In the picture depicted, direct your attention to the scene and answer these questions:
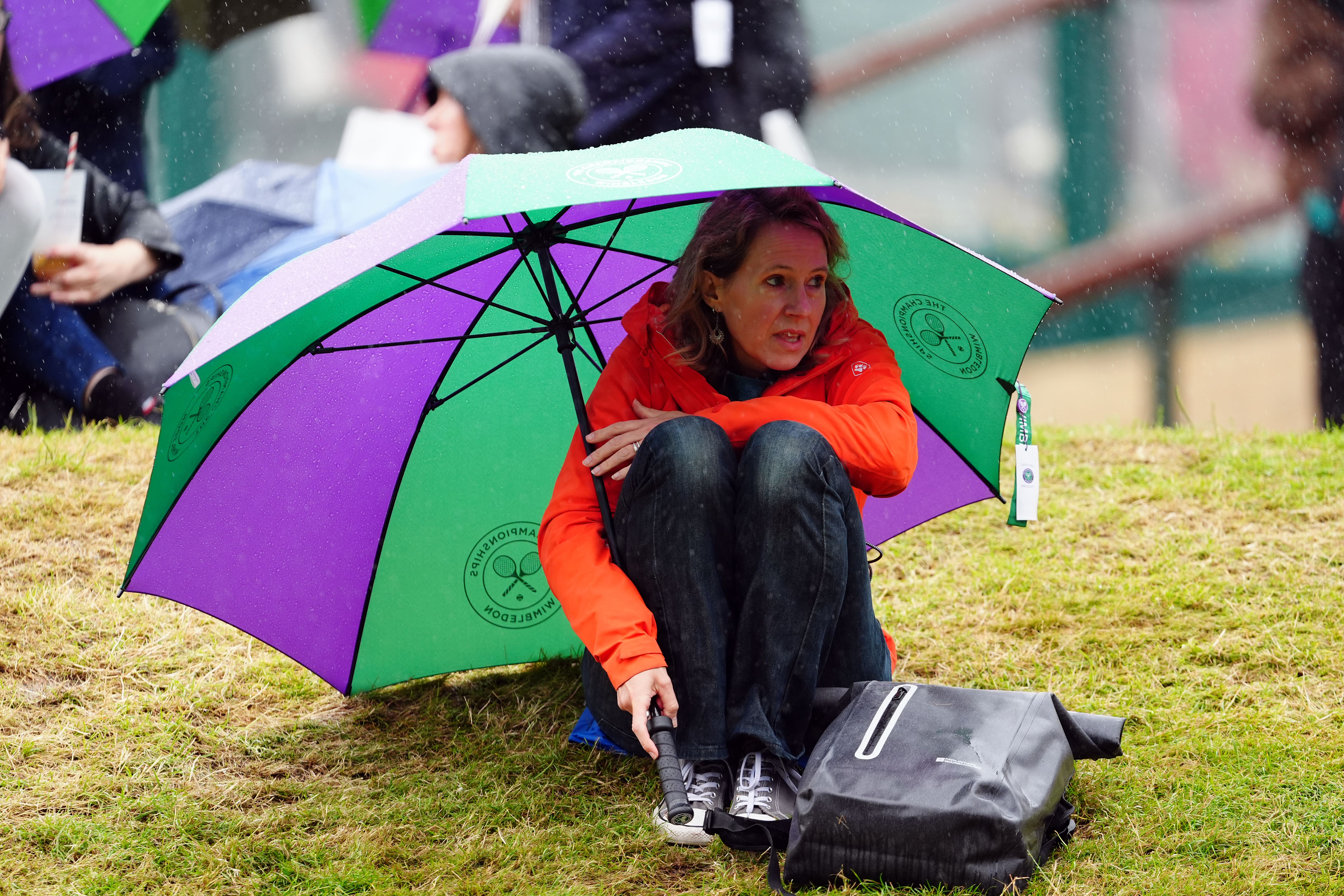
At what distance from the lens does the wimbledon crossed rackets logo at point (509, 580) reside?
3.14m

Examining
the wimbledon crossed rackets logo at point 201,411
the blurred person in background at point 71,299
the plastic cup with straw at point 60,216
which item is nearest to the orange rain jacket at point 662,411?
the wimbledon crossed rackets logo at point 201,411

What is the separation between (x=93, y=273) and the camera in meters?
5.90

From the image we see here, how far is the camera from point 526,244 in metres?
2.71

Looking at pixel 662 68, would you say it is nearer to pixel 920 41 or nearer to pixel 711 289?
pixel 920 41

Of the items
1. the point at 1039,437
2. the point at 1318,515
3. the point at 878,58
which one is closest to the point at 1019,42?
the point at 878,58

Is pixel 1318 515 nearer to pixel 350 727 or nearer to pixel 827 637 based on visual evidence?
pixel 827 637

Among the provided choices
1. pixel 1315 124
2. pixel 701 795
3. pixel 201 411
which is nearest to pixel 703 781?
pixel 701 795

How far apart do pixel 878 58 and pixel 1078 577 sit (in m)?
4.41

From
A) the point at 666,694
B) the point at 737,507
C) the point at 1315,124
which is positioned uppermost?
the point at 1315,124

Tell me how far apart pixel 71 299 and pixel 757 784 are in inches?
182

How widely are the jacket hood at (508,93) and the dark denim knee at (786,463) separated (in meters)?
4.30

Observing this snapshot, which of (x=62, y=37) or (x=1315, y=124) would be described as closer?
(x=62, y=37)

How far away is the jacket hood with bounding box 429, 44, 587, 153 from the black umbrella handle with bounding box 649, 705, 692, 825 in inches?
179

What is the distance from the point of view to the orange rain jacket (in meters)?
2.38
